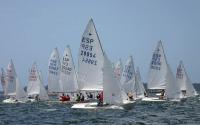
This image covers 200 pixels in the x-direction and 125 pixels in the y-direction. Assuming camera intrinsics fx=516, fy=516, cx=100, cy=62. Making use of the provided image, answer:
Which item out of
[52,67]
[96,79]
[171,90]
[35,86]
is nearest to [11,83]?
[35,86]

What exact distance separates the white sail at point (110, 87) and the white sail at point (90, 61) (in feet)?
12.5

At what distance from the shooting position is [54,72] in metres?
81.9

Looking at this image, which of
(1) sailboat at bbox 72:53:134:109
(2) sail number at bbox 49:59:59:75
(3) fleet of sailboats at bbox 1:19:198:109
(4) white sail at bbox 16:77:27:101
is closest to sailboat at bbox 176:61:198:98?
(3) fleet of sailboats at bbox 1:19:198:109

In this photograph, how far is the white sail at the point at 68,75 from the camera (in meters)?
72.9

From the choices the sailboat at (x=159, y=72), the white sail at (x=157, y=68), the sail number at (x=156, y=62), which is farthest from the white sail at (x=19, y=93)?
the sail number at (x=156, y=62)

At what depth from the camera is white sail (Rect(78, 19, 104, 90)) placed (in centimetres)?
5366

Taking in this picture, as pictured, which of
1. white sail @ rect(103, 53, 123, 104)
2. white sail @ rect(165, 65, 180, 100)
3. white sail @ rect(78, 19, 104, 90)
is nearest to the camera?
white sail @ rect(103, 53, 123, 104)

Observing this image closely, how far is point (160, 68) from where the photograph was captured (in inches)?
2985

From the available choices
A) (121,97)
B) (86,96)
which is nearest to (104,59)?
(121,97)

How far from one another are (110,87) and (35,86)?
125 feet

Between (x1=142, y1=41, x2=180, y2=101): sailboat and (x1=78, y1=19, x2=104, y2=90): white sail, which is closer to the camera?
(x1=78, y1=19, x2=104, y2=90): white sail

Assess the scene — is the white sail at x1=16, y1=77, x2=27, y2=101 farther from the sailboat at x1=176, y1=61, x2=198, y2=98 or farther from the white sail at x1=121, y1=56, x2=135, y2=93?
the sailboat at x1=176, y1=61, x2=198, y2=98

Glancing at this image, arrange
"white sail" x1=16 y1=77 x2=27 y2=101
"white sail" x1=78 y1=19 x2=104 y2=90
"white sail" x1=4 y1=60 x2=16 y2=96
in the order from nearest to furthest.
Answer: "white sail" x1=78 y1=19 x2=104 y2=90 < "white sail" x1=16 y1=77 x2=27 y2=101 < "white sail" x1=4 y1=60 x2=16 y2=96

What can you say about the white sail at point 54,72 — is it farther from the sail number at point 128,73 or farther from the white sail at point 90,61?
the white sail at point 90,61
